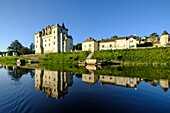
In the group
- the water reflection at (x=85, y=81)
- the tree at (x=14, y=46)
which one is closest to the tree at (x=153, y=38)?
the water reflection at (x=85, y=81)

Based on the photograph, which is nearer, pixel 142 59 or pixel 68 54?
pixel 142 59

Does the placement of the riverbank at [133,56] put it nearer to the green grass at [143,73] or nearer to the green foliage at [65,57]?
the green foliage at [65,57]

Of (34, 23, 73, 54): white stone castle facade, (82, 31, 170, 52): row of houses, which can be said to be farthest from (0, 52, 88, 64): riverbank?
(82, 31, 170, 52): row of houses

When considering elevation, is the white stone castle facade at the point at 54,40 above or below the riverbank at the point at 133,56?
above

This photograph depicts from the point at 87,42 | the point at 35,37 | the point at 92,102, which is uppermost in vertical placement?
the point at 35,37

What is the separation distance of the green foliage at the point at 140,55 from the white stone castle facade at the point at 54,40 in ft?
95.7

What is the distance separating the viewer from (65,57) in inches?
2404

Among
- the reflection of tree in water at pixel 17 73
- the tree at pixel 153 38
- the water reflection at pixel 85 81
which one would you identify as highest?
the tree at pixel 153 38

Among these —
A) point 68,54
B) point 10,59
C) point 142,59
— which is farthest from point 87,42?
point 10,59

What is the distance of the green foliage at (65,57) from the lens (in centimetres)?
5654

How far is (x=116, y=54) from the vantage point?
48.0 m

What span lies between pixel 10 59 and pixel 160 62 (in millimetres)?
78815

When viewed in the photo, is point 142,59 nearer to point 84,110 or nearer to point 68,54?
point 68,54

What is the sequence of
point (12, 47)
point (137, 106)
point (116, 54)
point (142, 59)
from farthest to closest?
point (12, 47) < point (116, 54) < point (142, 59) < point (137, 106)
